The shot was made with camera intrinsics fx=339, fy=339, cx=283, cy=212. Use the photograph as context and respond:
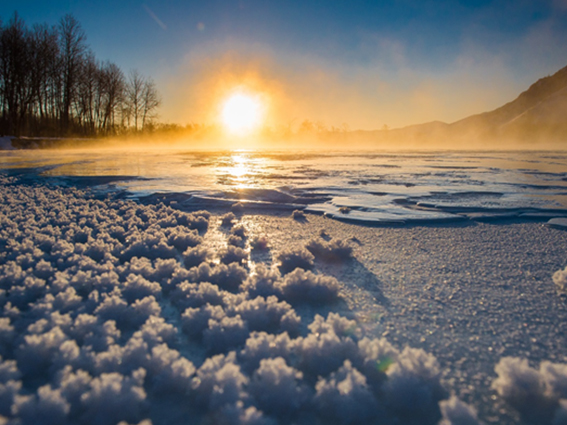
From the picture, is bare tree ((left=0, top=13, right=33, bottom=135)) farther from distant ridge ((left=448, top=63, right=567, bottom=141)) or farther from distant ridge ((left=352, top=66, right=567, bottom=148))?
distant ridge ((left=448, top=63, right=567, bottom=141))

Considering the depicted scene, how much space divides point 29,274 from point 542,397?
2.78 m

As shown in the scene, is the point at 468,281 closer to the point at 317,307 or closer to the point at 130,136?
the point at 317,307

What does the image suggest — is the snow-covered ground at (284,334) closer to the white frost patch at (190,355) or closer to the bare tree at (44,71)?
the white frost patch at (190,355)

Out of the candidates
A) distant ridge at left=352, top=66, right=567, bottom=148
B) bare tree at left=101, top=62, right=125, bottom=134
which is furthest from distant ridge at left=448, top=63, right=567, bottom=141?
bare tree at left=101, top=62, right=125, bottom=134

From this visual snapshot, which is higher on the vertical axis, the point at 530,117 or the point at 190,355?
the point at 530,117

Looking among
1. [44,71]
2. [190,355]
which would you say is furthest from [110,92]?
[190,355]

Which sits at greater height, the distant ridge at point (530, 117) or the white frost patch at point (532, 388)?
the distant ridge at point (530, 117)

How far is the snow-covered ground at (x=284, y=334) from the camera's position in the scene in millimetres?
1169

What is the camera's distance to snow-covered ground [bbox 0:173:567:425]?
1169 millimetres

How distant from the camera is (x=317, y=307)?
1979 mm

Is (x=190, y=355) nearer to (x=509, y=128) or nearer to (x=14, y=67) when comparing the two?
(x=14, y=67)

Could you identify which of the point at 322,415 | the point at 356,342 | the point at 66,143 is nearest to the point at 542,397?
the point at 356,342

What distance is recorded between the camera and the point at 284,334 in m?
1.48

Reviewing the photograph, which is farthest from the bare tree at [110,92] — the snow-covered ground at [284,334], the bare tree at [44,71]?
the snow-covered ground at [284,334]
